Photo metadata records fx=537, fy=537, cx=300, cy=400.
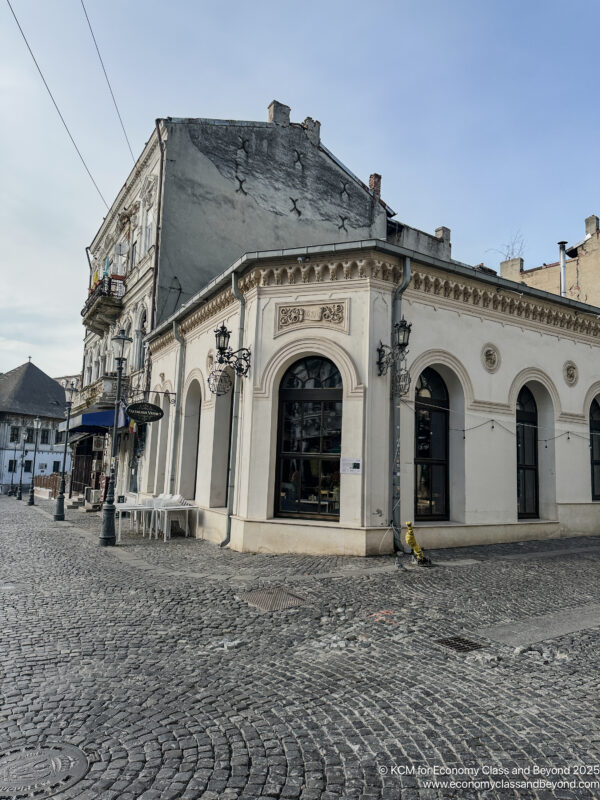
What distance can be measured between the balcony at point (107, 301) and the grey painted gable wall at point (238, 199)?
551 cm

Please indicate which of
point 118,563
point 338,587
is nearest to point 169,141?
point 118,563

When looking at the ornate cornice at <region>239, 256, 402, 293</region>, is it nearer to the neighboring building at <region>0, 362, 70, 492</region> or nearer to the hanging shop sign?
the hanging shop sign

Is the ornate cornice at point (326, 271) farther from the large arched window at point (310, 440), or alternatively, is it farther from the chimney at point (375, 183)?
the chimney at point (375, 183)

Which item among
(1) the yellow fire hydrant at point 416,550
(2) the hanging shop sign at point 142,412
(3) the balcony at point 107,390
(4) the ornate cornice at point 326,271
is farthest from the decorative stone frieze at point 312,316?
(3) the balcony at point 107,390

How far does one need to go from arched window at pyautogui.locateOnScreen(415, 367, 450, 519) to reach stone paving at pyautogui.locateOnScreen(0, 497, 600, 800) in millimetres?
3750

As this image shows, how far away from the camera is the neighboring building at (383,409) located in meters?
11.3

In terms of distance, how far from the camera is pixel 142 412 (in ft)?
48.5

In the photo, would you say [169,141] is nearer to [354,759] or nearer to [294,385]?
[294,385]

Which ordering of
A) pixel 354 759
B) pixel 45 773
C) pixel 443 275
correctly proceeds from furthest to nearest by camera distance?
pixel 443 275 → pixel 354 759 → pixel 45 773

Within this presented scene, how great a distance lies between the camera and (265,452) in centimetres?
1178

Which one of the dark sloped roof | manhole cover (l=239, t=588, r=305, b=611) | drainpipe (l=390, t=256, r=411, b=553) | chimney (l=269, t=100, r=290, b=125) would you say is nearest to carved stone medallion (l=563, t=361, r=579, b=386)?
drainpipe (l=390, t=256, r=411, b=553)

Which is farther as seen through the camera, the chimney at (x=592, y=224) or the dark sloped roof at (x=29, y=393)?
the dark sloped roof at (x=29, y=393)

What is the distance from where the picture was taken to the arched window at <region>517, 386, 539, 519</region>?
570 inches

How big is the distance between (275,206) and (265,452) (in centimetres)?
1315
